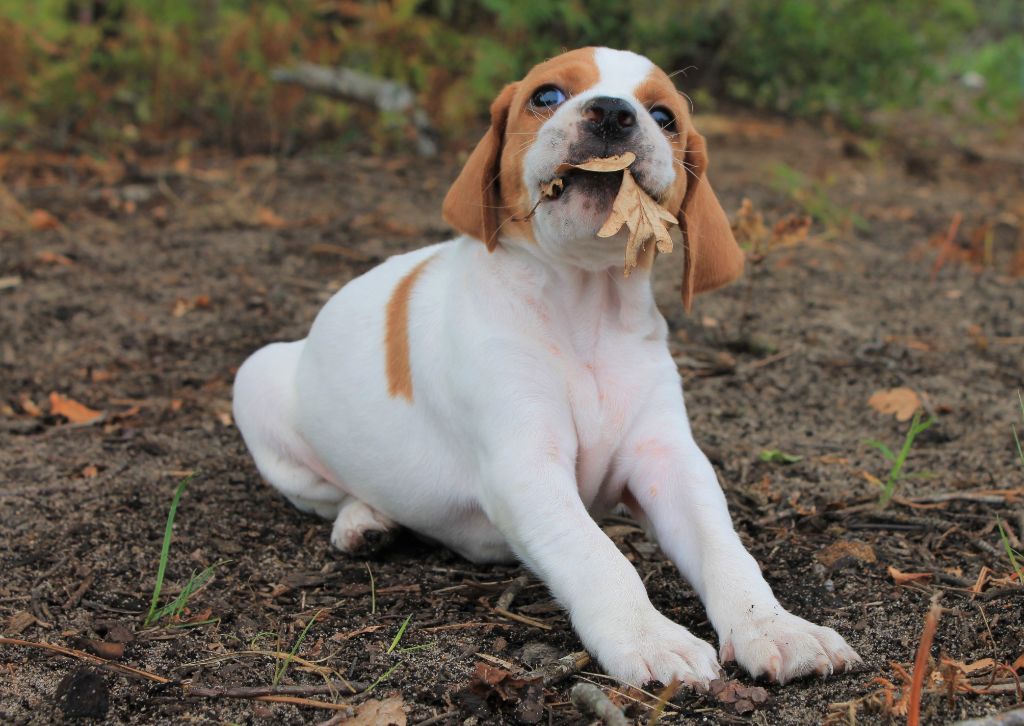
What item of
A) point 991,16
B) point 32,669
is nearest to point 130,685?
point 32,669

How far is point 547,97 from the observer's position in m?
3.33

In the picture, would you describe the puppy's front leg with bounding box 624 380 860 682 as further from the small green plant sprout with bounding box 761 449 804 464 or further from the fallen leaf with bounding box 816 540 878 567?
the small green plant sprout with bounding box 761 449 804 464

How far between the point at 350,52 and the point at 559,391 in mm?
7260

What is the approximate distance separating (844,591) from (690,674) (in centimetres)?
79

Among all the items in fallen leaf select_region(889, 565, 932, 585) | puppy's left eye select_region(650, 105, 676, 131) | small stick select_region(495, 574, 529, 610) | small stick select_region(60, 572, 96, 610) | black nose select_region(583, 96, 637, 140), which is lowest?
small stick select_region(60, 572, 96, 610)

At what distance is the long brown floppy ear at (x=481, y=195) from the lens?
11.0 feet

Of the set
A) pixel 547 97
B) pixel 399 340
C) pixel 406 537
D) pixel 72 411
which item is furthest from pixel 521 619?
pixel 72 411

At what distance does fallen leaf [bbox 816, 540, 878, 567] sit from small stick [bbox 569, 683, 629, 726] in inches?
44.0

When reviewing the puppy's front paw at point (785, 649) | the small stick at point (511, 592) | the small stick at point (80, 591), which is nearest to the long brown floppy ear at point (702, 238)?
the small stick at point (511, 592)

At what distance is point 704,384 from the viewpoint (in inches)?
200

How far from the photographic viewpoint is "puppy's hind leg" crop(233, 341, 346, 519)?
13.2ft

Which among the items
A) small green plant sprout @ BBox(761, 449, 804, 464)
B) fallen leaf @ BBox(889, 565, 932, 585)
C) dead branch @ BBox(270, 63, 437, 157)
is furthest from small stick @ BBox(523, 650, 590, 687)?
dead branch @ BBox(270, 63, 437, 157)

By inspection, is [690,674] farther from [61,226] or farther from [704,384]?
[61,226]

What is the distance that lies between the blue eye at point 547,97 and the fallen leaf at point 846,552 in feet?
5.02
